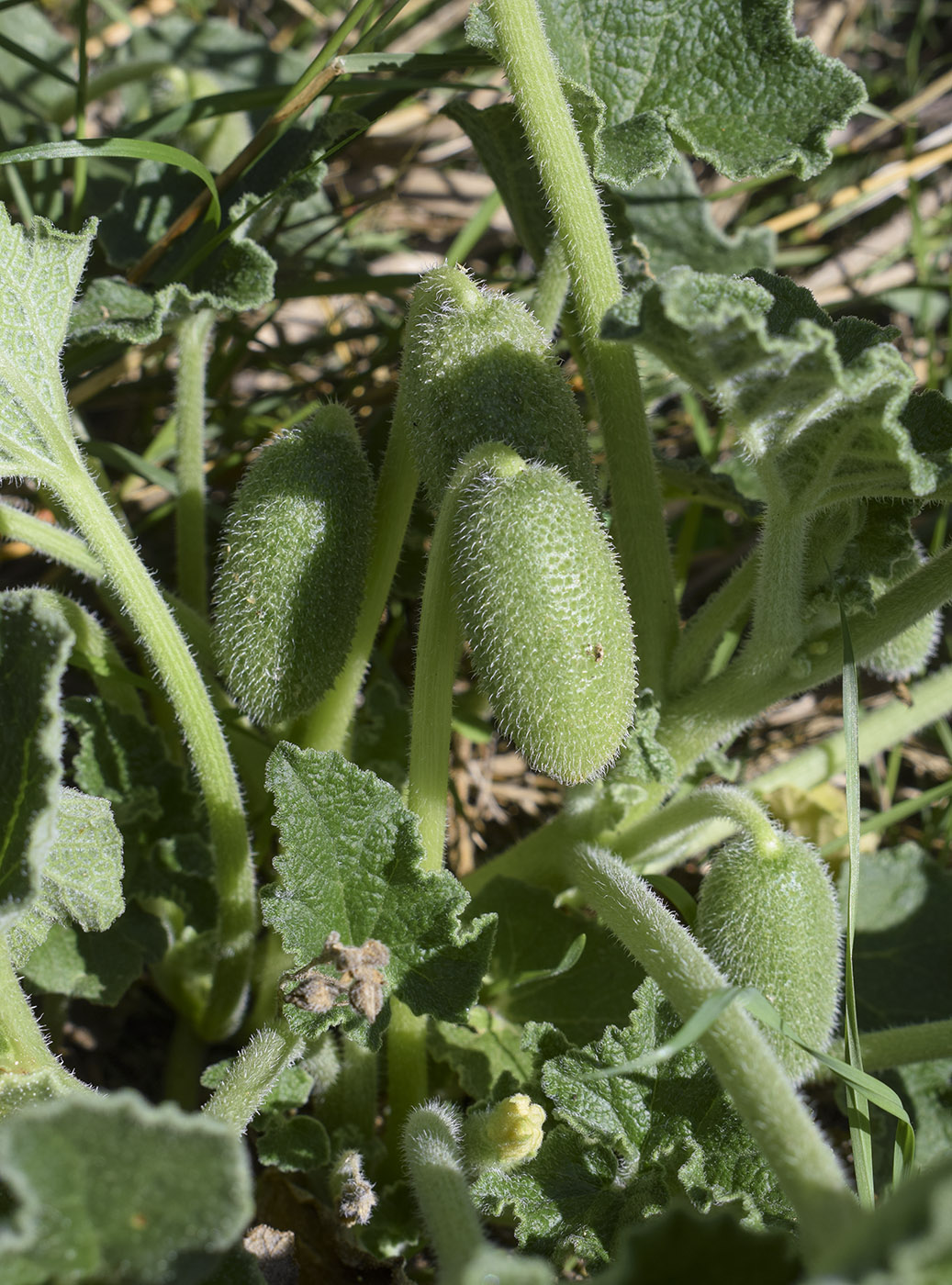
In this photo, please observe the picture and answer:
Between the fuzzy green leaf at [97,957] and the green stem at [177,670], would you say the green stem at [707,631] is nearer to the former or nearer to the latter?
the green stem at [177,670]

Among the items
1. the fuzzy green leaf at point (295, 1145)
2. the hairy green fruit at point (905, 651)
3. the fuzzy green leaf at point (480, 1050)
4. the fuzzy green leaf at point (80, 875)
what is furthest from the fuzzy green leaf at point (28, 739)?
the hairy green fruit at point (905, 651)

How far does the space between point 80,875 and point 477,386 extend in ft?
3.55

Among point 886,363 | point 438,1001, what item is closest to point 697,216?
point 886,363

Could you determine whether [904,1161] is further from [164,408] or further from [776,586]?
[164,408]

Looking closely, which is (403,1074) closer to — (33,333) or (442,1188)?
(442,1188)

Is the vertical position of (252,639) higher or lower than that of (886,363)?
lower

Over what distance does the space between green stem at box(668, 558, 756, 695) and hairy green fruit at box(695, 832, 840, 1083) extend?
18.2 inches

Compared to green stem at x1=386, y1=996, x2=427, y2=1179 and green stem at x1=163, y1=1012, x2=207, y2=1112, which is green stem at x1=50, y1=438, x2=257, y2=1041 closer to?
green stem at x1=386, y1=996, x2=427, y2=1179

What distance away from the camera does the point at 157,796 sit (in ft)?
8.29

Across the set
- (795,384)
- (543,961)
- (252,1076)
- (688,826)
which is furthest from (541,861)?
(795,384)

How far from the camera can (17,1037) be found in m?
2.00

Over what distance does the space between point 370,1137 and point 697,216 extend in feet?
8.66

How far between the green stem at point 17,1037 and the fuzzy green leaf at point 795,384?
56.3 inches

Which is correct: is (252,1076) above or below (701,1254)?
below
